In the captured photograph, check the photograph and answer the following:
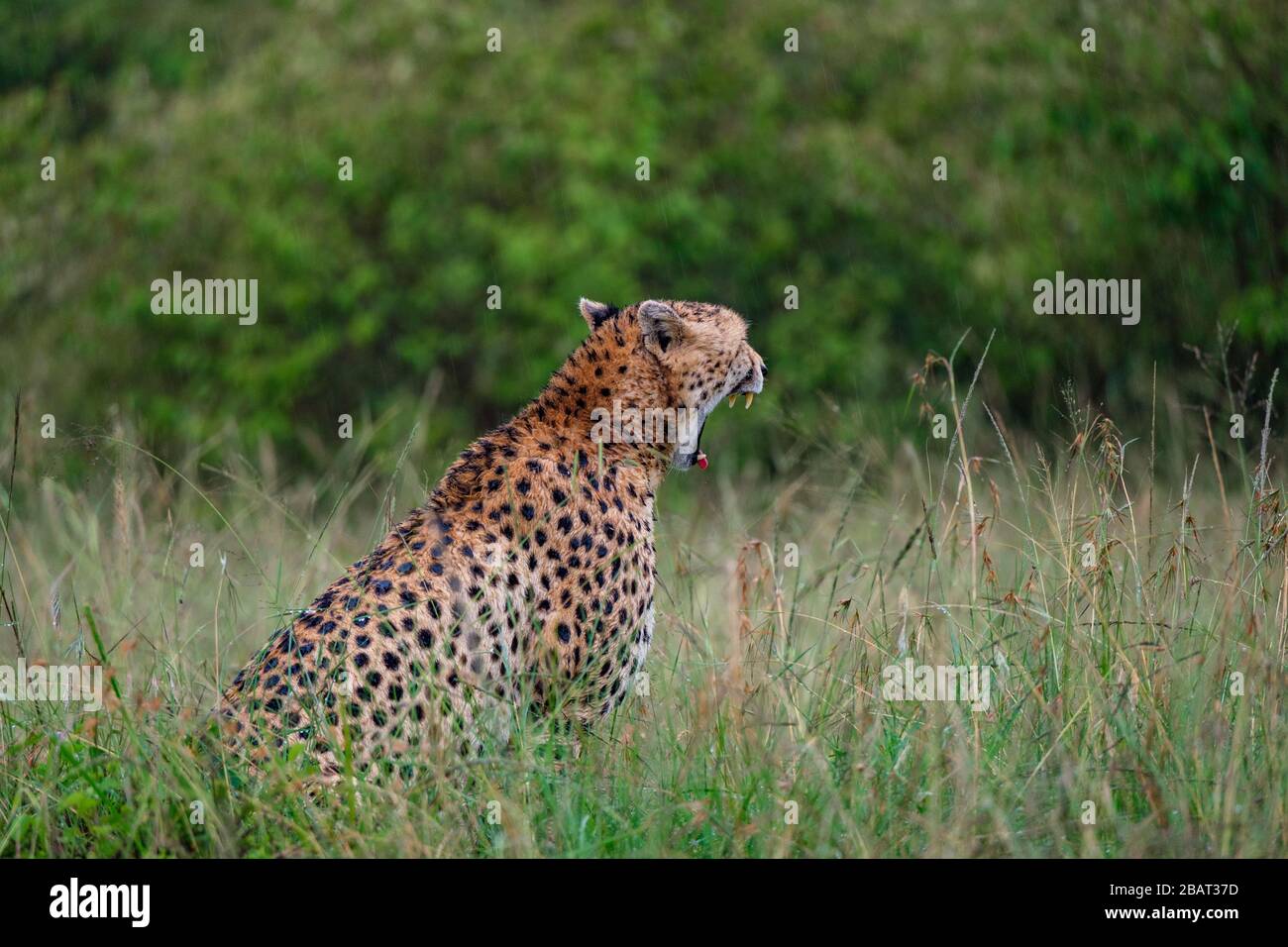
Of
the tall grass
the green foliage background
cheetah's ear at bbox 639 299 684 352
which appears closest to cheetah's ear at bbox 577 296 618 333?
cheetah's ear at bbox 639 299 684 352

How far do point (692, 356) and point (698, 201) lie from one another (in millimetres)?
6834

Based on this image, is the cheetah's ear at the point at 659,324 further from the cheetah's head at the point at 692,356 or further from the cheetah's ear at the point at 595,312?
the cheetah's ear at the point at 595,312

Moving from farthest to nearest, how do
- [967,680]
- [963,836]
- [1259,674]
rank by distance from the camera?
[967,680] → [1259,674] → [963,836]

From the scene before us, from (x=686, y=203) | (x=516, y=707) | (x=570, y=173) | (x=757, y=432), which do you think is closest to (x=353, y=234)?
(x=570, y=173)

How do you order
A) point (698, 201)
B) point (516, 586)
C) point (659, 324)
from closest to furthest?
point (516, 586)
point (659, 324)
point (698, 201)

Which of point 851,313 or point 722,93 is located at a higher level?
point 722,93

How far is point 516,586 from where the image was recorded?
4.67 meters

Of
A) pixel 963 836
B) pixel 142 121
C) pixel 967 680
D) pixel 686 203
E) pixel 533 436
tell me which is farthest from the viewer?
pixel 142 121

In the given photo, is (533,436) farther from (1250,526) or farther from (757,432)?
(757,432)

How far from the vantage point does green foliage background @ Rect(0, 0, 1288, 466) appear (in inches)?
461

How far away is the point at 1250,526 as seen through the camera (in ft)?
16.0

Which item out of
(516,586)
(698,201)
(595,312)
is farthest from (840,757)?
(698,201)

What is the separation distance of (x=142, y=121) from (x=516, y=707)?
1001 centimetres

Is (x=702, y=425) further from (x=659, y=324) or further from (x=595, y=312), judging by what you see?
(x=595, y=312)
